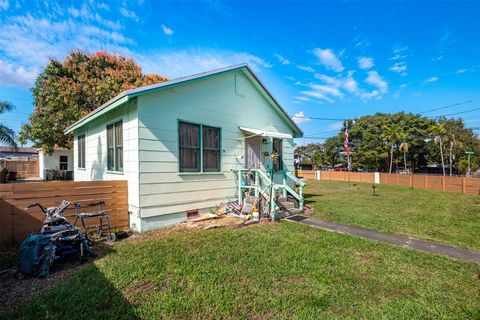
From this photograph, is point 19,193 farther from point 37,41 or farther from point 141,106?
point 37,41

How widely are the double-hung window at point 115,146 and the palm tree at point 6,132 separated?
905 centimetres

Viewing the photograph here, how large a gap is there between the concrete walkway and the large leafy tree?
15.7 m

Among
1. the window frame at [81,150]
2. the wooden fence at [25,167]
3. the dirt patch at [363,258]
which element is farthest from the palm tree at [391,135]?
the wooden fence at [25,167]

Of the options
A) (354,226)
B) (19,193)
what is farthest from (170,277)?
(354,226)

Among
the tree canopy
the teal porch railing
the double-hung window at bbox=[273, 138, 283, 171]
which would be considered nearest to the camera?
the teal porch railing

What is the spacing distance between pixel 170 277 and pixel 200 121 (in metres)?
4.43

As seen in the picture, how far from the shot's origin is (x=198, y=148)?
6.55 m

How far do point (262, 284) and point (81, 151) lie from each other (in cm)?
935

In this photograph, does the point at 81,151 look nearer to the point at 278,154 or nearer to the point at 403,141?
the point at 278,154

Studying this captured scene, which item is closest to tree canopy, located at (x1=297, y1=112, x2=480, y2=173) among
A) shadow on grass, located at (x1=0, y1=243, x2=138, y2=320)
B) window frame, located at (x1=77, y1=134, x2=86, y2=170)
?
window frame, located at (x1=77, y1=134, x2=86, y2=170)

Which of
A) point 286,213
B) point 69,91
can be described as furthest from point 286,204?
point 69,91

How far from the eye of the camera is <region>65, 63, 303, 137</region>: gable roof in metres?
5.20

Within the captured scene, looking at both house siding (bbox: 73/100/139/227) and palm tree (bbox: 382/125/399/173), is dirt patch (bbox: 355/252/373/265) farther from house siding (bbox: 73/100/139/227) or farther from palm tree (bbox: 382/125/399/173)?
palm tree (bbox: 382/125/399/173)

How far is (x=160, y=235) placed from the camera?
16.7ft
